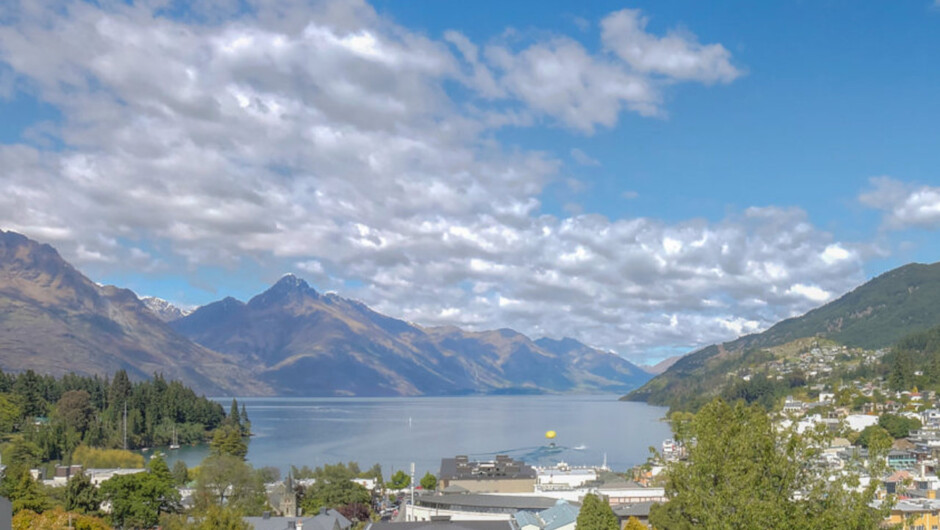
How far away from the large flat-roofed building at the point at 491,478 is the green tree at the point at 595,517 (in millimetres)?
21637

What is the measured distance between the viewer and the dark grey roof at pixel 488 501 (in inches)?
2026

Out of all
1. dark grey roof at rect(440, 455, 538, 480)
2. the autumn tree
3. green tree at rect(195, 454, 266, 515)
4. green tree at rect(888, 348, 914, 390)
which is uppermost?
green tree at rect(888, 348, 914, 390)

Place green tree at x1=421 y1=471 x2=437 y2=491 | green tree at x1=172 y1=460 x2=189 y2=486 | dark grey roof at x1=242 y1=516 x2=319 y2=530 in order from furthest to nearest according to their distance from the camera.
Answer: green tree at x1=421 y1=471 x2=437 y2=491
green tree at x1=172 y1=460 x2=189 y2=486
dark grey roof at x1=242 y1=516 x2=319 y2=530

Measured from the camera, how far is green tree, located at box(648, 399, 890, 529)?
14516 mm

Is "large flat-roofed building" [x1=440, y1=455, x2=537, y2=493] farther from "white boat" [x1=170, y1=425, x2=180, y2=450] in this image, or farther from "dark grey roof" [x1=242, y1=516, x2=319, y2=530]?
"white boat" [x1=170, y1=425, x2=180, y2=450]

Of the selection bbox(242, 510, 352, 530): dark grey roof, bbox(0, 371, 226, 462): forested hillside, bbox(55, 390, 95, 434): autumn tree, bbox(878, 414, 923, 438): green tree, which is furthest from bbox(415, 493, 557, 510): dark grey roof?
bbox(55, 390, 95, 434): autumn tree

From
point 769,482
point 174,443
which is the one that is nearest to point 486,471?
point 769,482

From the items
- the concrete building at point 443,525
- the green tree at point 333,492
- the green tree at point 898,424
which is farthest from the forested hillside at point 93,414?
the green tree at point 898,424

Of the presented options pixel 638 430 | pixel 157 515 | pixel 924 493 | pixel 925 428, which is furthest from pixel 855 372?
pixel 157 515

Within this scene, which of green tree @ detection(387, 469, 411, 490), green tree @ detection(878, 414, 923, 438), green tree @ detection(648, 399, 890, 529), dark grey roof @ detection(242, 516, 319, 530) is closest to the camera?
green tree @ detection(648, 399, 890, 529)

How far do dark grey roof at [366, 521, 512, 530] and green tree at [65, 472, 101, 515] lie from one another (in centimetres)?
1628

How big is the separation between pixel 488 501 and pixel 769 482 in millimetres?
38880

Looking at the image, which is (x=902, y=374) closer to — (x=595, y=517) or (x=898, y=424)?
(x=898, y=424)

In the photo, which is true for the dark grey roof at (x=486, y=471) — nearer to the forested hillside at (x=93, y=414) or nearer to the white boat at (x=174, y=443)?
the forested hillside at (x=93, y=414)
